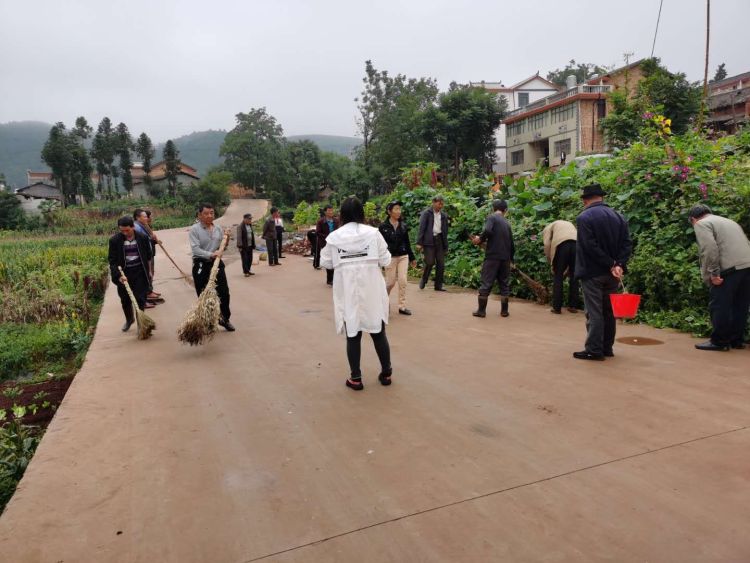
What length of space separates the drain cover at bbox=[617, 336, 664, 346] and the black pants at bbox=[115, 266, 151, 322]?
631 centimetres

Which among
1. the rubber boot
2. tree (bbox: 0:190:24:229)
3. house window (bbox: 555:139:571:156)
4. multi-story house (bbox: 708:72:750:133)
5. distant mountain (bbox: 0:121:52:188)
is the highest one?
distant mountain (bbox: 0:121:52:188)

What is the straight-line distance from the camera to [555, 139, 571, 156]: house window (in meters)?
36.1

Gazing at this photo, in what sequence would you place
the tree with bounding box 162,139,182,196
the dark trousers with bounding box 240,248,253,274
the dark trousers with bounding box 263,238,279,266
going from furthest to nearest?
the tree with bounding box 162,139,182,196 → the dark trousers with bounding box 263,238,279,266 → the dark trousers with bounding box 240,248,253,274

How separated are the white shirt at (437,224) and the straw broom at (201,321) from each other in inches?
169

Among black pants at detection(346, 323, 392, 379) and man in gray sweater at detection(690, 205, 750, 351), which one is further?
man in gray sweater at detection(690, 205, 750, 351)

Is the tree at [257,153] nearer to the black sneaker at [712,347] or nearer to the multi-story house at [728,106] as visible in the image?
the multi-story house at [728,106]

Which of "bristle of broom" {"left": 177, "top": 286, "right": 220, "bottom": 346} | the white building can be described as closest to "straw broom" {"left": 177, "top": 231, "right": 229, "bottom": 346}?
"bristle of broom" {"left": 177, "top": 286, "right": 220, "bottom": 346}

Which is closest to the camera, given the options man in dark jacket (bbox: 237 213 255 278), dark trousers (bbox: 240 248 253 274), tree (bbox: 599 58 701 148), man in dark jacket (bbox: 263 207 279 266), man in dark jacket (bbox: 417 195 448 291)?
man in dark jacket (bbox: 417 195 448 291)

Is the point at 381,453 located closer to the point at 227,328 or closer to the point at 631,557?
the point at 631,557

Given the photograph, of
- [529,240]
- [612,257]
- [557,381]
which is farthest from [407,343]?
[529,240]

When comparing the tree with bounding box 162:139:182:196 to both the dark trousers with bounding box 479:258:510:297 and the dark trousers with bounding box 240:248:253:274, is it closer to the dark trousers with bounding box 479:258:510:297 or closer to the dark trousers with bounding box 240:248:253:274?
the dark trousers with bounding box 240:248:253:274

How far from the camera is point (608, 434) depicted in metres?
3.48

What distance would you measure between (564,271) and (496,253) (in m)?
1.07

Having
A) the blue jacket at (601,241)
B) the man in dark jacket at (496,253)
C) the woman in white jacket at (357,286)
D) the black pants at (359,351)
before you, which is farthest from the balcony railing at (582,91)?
the black pants at (359,351)
